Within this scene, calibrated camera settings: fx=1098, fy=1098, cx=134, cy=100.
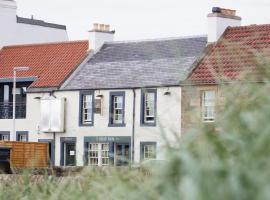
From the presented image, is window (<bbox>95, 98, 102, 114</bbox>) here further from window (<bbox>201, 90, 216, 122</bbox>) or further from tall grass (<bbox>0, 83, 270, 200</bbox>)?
tall grass (<bbox>0, 83, 270, 200</bbox>)

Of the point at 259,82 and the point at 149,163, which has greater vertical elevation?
the point at 259,82

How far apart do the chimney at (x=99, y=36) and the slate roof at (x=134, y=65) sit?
46 cm

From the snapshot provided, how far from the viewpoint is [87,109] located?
58.6 m

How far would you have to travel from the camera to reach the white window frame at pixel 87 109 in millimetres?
58344

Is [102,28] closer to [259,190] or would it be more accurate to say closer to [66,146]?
[66,146]

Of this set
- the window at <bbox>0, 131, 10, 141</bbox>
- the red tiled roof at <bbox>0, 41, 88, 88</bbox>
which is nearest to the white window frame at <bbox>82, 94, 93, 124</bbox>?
the red tiled roof at <bbox>0, 41, 88, 88</bbox>

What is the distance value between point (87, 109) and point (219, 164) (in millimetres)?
51281

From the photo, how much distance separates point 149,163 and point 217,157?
1.62 meters

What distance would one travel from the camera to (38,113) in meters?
61.2

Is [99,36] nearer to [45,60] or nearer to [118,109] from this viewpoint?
[45,60]

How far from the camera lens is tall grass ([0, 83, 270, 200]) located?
6.68 metres

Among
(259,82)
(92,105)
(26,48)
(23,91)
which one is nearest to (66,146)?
(92,105)

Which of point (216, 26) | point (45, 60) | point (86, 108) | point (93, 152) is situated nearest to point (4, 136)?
point (45, 60)

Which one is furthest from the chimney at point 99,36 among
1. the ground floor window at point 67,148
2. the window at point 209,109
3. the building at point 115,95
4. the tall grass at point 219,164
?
the tall grass at point 219,164
